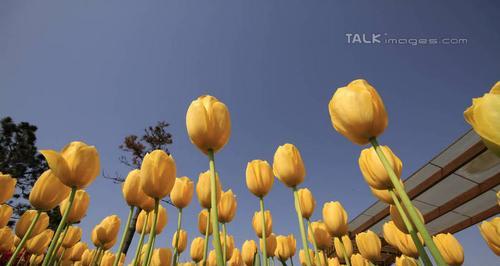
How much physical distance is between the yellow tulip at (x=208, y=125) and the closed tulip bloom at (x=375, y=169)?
1.87ft

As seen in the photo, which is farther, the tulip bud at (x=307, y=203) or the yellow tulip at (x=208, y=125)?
the tulip bud at (x=307, y=203)

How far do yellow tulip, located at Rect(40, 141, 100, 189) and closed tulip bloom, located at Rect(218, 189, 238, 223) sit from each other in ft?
2.62

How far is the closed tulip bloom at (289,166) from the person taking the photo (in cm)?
135

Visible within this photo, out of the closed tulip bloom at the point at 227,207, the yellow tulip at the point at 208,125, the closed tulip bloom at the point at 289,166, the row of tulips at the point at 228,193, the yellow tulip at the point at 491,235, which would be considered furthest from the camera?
the closed tulip bloom at the point at 227,207

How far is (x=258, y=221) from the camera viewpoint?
2203 mm

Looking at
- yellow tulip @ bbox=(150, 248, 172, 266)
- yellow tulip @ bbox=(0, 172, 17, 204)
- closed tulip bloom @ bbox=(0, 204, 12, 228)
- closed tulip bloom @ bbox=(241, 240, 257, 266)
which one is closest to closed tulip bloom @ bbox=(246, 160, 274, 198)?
yellow tulip @ bbox=(150, 248, 172, 266)

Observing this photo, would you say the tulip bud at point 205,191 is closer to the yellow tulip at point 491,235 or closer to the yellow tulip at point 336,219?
the yellow tulip at point 336,219

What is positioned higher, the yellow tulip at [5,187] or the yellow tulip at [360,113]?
the yellow tulip at [5,187]

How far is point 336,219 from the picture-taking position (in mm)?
1713

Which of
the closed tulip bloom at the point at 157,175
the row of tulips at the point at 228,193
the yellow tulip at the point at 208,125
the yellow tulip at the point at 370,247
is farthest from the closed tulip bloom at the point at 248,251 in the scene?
the yellow tulip at the point at 208,125

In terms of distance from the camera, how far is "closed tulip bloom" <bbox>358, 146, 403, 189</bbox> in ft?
3.25

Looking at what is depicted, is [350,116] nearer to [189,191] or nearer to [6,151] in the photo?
[189,191]

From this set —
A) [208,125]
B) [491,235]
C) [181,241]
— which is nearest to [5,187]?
[181,241]

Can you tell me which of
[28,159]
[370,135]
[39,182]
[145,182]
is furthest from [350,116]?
[28,159]
